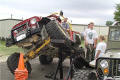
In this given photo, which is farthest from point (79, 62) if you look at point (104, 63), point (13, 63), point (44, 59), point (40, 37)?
point (44, 59)

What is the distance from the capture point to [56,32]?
220 inches

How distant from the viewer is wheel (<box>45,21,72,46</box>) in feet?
18.1

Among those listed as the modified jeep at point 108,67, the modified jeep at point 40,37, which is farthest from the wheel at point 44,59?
the modified jeep at point 108,67

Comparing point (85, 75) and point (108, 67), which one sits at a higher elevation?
point (108, 67)

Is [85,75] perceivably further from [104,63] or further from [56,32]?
[56,32]

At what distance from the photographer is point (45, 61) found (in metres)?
9.40

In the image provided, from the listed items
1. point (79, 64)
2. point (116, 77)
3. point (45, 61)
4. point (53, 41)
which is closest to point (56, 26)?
point (53, 41)

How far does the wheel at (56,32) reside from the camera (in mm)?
5531

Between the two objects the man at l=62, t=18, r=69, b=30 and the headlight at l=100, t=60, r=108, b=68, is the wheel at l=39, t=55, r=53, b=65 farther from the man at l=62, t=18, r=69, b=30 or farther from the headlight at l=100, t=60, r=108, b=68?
the headlight at l=100, t=60, r=108, b=68

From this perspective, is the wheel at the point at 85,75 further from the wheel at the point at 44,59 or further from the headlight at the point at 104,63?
the wheel at the point at 44,59

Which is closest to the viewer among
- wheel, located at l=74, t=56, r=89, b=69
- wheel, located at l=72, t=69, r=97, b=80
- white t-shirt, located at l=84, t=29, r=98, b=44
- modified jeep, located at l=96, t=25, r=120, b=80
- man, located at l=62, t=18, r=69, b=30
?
modified jeep, located at l=96, t=25, r=120, b=80

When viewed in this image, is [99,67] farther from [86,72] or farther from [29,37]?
[29,37]

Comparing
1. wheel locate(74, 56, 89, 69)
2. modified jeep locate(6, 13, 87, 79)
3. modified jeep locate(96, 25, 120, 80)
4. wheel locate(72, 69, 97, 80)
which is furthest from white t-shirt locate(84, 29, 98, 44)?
modified jeep locate(96, 25, 120, 80)

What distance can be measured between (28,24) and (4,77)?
6.50 feet
